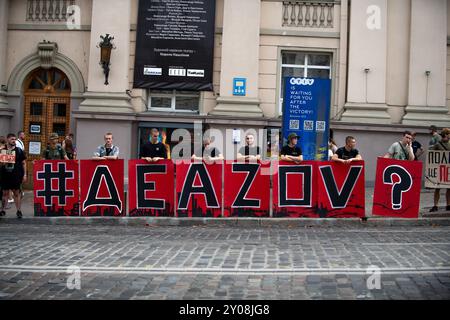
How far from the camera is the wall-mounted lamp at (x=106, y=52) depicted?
18.2 m

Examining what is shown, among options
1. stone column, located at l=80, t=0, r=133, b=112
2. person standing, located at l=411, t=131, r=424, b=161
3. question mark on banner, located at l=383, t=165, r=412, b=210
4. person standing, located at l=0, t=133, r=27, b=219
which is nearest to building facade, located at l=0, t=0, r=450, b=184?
stone column, located at l=80, t=0, r=133, b=112

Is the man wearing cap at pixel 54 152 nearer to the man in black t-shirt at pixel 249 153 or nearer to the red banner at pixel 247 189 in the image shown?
the red banner at pixel 247 189

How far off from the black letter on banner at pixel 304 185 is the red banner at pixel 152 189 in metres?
2.41

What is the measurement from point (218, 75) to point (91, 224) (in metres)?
8.18

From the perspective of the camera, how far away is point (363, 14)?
733 inches

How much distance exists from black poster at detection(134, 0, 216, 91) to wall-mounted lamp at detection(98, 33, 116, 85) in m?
0.92

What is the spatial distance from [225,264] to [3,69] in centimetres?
1506

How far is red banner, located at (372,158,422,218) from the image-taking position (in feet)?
39.7

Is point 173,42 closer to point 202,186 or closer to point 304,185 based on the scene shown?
point 202,186

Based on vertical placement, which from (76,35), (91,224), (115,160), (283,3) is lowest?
(91,224)

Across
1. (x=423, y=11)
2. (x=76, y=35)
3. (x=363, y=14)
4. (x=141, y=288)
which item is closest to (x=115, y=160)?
(x=141, y=288)

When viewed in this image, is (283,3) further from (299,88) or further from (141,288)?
(141,288)

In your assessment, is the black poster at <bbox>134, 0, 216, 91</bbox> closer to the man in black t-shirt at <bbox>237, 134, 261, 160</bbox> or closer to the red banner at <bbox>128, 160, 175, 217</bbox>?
the man in black t-shirt at <bbox>237, 134, 261, 160</bbox>

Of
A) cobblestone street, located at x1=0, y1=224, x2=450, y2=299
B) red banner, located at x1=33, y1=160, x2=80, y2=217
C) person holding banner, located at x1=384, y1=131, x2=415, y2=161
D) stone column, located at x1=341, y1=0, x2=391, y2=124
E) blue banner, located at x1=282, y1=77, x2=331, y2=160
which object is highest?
stone column, located at x1=341, y1=0, x2=391, y2=124
